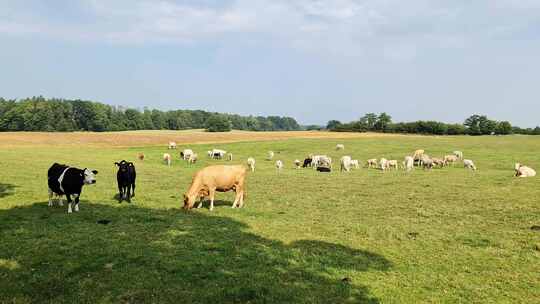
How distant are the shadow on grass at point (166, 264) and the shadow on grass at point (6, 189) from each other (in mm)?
5337

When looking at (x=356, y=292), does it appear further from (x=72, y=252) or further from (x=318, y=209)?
(x=318, y=209)

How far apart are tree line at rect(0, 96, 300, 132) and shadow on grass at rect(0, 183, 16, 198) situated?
102819mm

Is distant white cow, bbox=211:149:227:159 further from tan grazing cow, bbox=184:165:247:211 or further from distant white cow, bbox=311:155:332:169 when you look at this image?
tan grazing cow, bbox=184:165:247:211

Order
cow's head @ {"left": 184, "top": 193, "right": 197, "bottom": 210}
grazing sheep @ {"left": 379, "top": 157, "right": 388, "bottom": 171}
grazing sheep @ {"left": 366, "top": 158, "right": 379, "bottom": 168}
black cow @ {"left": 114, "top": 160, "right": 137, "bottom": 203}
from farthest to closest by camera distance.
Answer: grazing sheep @ {"left": 366, "top": 158, "right": 379, "bottom": 168}, grazing sheep @ {"left": 379, "top": 157, "right": 388, "bottom": 171}, black cow @ {"left": 114, "top": 160, "right": 137, "bottom": 203}, cow's head @ {"left": 184, "top": 193, "right": 197, "bottom": 210}

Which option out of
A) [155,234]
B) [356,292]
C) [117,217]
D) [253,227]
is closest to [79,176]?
[117,217]

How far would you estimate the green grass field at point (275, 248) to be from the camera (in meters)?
8.36

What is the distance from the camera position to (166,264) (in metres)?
9.61

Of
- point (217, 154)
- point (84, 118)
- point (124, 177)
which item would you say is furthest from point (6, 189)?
point (84, 118)

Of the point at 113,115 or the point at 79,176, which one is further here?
the point at 113,115

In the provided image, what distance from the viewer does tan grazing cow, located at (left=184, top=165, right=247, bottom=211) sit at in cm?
1616

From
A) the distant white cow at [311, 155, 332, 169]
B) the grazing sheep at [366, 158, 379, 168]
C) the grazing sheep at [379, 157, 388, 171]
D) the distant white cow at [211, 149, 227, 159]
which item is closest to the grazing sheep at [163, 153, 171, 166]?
the distant white cow at [211, 149, 227, 159]

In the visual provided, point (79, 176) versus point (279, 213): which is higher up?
point (79, 176)

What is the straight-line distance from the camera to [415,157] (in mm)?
49000

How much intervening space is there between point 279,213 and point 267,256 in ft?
19.9
